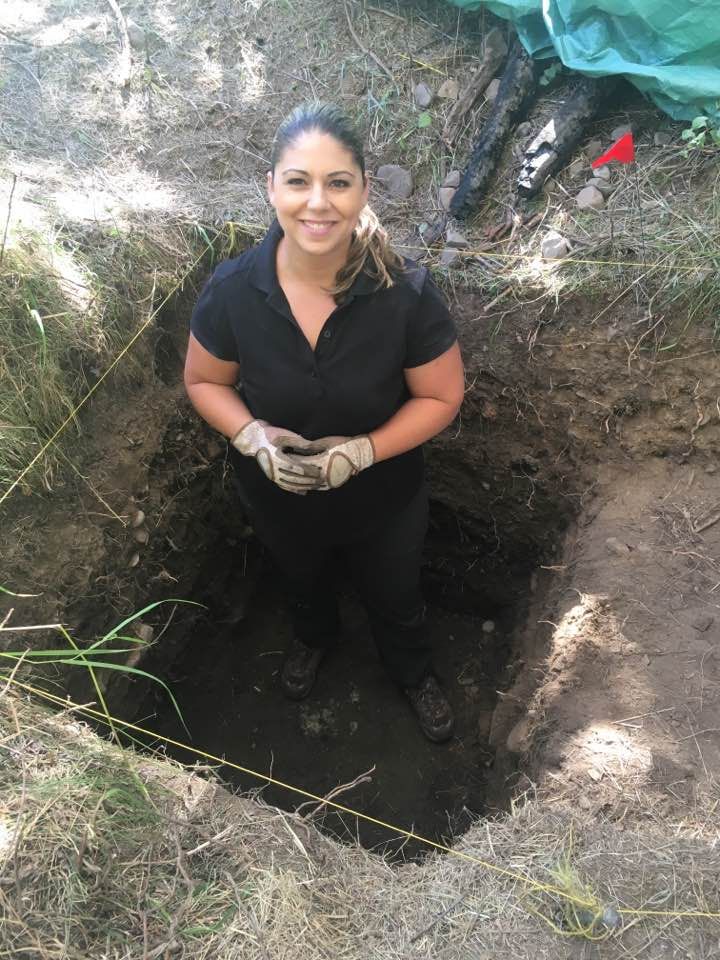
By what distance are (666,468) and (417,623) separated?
1.11 meters

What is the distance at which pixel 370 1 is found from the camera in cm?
333

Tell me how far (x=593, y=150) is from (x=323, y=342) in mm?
1826

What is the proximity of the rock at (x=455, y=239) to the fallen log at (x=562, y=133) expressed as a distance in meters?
0.31

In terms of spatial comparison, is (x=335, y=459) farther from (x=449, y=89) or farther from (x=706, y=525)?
(x=449, y=89)

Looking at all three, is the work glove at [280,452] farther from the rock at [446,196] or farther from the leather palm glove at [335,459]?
the rock at [446,196]

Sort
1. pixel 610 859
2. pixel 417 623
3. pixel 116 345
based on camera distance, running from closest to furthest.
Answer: pixel 610 859 < pixel 116 345 < pixel 417 623

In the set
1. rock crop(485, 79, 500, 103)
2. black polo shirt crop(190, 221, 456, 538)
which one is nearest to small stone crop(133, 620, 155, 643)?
black polo shirt crop(190, 221, 456, 538)

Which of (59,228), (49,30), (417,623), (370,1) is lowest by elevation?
(417,623)

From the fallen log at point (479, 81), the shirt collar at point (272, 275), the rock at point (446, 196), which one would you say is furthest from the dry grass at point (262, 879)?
the fallen log at point (479, 81)

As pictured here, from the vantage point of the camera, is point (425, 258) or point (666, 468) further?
point (425, 258)

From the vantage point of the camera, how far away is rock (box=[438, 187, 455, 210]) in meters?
3.02

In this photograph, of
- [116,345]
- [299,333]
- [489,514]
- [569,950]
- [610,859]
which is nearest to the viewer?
[569,950]

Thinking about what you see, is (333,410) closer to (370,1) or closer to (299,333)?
(299,333)

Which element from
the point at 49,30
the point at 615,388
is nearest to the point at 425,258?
the point at 615,388
